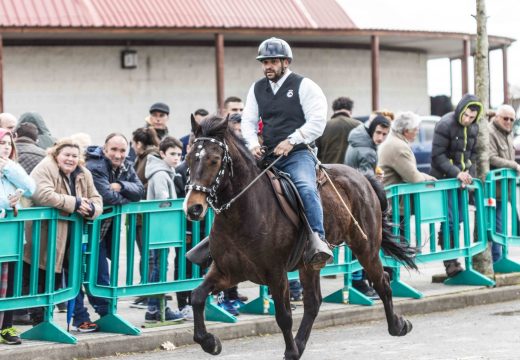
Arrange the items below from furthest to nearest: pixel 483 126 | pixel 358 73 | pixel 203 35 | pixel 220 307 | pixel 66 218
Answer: pixel 358 73, pixel 203 35, pixel 483 126, pixel 220 307, pixel 66 218

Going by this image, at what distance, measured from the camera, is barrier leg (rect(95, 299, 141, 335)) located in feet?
35.5

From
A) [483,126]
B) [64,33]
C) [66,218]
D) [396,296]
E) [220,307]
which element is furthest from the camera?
[64,33]

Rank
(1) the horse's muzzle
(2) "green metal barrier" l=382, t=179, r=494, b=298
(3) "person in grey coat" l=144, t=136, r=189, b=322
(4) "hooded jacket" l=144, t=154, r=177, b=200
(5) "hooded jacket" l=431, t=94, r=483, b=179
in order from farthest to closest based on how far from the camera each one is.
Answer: (5) "hooded jacket" l=431, t=94, r=483, b=179 → (2) "green metal barrier" l=382, t=179, r=494, b=298 → (4) "hooded jacket" l=144, t=154, r=177, b=200 → (3) "person in grey coat" l=144, t=136, r=189, b=322 → (1) the horse's muzzle

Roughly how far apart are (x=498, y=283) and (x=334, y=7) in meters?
19.9

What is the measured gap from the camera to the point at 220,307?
1183cm

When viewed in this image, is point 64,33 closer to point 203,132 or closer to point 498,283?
point 498,283

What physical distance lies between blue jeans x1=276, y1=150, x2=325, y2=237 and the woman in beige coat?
177 cm

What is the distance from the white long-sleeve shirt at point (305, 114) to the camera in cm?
992

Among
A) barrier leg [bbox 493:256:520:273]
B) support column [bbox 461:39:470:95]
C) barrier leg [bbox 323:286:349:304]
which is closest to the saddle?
barrier leg [bbox 323:286:349:304]

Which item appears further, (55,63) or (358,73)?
(358,73)

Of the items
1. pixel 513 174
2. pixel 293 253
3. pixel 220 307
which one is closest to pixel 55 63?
pixel 513 174

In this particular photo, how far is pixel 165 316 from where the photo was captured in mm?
11547

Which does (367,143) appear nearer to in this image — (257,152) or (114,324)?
(257,152)

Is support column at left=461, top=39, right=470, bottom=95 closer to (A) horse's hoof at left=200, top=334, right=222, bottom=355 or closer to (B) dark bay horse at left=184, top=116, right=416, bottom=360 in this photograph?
(B) dark bay horse at left=184, top=116, right=416, bottom=360
